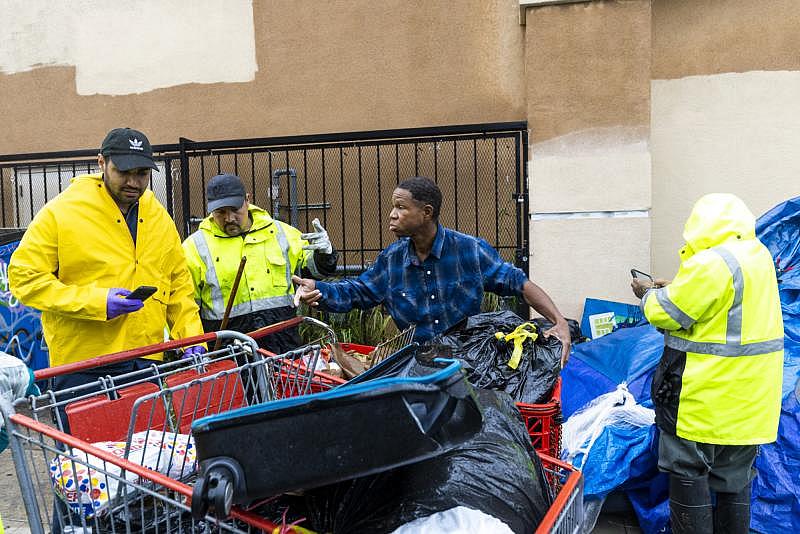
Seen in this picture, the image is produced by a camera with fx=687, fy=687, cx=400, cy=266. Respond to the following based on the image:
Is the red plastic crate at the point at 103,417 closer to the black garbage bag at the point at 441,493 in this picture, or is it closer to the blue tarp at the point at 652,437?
the black garbage bag at the point at 441,493

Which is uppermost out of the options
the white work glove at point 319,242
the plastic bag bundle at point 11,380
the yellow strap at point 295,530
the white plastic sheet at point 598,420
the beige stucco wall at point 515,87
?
the beige stucco wall at point 515,87

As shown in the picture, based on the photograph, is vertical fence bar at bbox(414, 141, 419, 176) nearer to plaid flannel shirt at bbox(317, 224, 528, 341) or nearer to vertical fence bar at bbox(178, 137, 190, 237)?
vertical fence bar at bbox(178, 137, 190, 237)

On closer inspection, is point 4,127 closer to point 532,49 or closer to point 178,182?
point 178,182

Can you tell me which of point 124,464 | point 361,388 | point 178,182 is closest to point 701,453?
point 361,388

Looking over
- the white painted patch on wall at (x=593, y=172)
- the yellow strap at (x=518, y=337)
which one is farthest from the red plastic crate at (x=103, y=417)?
the white painted patch on wall at (x=593, y=172)

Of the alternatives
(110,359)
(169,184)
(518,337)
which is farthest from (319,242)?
(169,184)

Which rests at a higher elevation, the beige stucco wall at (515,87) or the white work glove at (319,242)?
the beige stucco wall at (515,87)

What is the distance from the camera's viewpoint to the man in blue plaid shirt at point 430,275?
3193 mm

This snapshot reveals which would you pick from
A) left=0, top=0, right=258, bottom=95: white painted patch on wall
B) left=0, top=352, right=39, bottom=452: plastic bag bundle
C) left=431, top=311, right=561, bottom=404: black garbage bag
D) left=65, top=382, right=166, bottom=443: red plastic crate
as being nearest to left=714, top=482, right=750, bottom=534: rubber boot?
left=431, top=311, right=561, bottom=404: black garbage bag

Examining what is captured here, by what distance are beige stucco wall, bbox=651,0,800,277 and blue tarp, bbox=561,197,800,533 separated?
5.66ft

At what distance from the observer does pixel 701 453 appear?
2982mm

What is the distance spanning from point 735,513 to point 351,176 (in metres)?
4.62

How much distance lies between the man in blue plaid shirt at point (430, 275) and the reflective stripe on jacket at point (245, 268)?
2.70 ft

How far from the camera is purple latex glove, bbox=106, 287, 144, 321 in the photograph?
2865 millimetres
